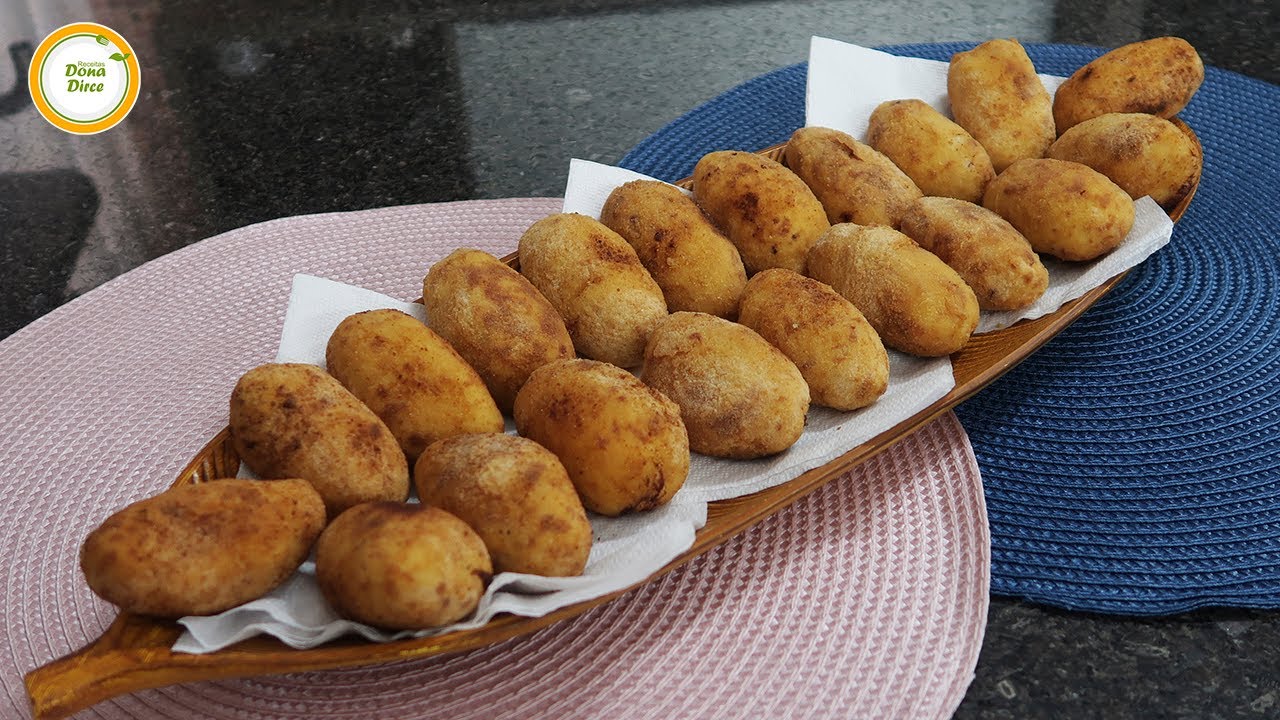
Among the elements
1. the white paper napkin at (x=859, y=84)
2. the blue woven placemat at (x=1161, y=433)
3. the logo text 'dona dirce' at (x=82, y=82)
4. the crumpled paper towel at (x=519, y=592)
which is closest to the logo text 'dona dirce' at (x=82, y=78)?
the logo text 'dona dirce' at (x=82, y=82)

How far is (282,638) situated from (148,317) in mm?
667

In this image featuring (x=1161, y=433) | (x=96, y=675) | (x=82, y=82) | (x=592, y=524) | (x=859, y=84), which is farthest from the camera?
(x=82, y=82)

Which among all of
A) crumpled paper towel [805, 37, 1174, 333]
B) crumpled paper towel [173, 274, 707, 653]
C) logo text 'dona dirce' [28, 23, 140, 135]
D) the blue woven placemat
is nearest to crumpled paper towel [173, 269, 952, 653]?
crumpled paper towel [173, 274, 707, 653]

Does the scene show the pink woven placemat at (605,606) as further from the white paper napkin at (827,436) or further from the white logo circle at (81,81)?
the white logo circle at (81,81)

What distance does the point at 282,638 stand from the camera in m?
0.65

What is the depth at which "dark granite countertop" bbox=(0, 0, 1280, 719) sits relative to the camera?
4.71 ft

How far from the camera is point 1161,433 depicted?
99 centimetres

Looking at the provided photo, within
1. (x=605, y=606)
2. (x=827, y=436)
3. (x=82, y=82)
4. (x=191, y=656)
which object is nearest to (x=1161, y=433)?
(x=827, y=436)

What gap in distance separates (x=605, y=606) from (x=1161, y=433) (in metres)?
0.52

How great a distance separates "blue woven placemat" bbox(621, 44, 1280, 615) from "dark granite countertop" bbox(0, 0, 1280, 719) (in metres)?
0.33

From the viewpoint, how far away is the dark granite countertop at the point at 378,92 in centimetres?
144

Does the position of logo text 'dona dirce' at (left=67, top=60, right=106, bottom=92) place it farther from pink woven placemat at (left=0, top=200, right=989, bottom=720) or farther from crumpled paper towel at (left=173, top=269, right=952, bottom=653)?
crumpled paper towel at (left=173, top=269, right=952, bottom=653)

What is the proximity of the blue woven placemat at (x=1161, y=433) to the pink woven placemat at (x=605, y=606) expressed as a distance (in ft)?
0.18

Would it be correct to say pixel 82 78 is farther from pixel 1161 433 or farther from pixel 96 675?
pixel 1161 433
